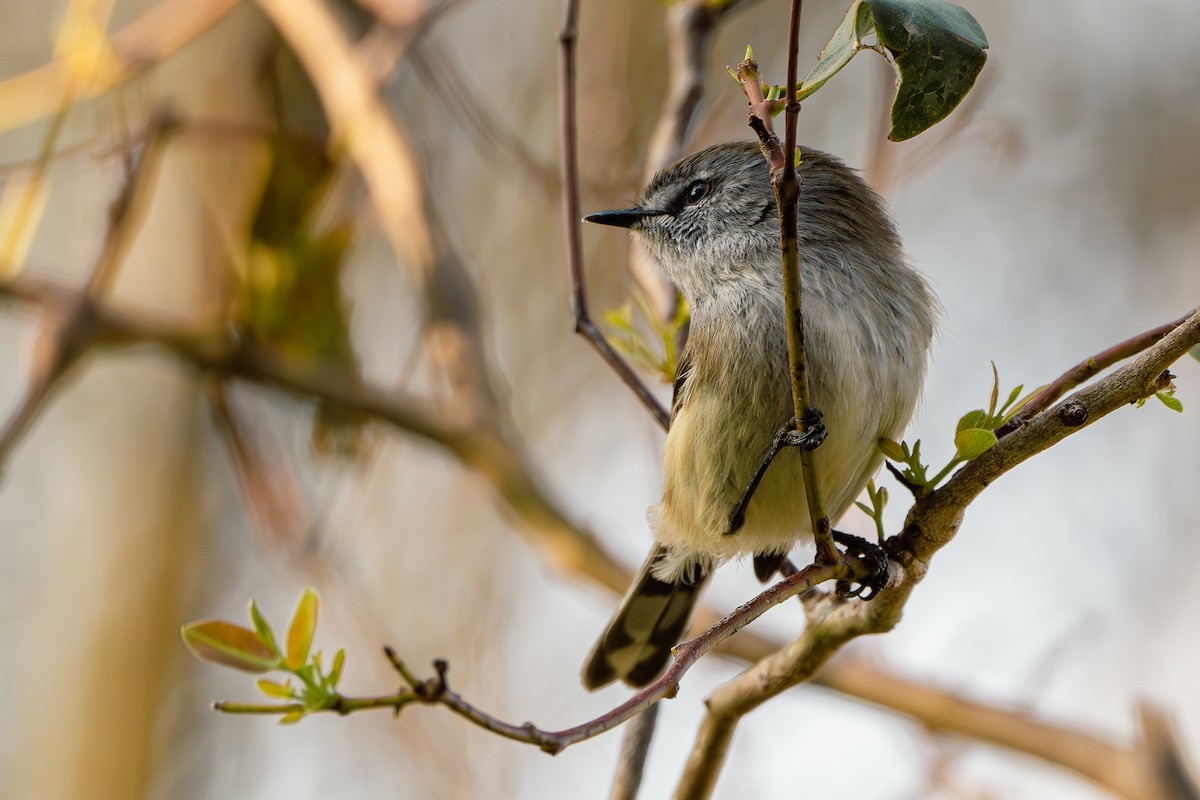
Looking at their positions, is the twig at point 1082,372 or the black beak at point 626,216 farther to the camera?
the black beak at point 626,216

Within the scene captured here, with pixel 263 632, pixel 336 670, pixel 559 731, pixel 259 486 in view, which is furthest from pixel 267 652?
pixel 259 486

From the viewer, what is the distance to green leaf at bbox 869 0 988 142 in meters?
1.31

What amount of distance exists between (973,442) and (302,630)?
1039 mm

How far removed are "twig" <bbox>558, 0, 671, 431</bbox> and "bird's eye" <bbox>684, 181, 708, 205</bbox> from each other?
437 mm

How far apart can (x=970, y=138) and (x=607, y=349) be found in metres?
1.63

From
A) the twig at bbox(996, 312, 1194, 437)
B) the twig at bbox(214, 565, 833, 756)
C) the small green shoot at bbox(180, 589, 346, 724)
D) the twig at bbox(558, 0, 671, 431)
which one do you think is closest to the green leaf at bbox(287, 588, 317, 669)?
the small green shoot at bbox(180, 589, 346, 724)

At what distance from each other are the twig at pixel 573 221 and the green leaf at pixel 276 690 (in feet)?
3.28

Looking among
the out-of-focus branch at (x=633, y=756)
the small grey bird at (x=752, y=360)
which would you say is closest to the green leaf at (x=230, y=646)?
the out-of-focus branch at (x=633, y=756)

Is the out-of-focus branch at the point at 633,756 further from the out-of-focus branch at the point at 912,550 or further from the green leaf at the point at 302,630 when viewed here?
the green leaf at the point at 302,630

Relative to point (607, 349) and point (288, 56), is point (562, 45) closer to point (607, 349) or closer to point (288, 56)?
point (607, 349)

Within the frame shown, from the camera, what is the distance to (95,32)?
3.40m

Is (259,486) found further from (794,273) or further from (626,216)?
(794,273)

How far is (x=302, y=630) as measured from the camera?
5.44ft

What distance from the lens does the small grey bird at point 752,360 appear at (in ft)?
7.22
